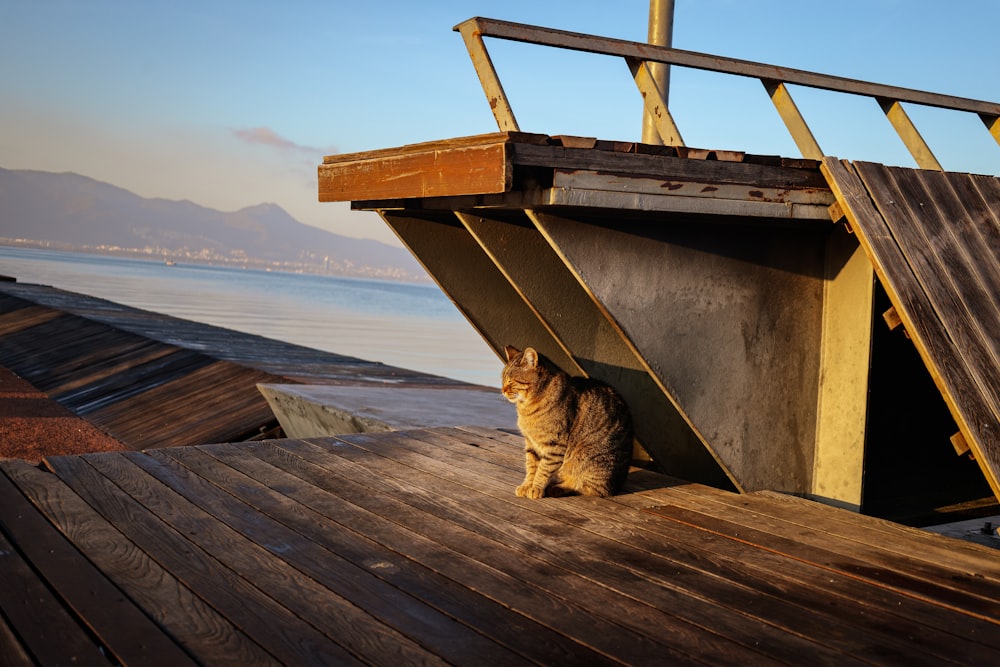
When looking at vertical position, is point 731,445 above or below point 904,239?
below

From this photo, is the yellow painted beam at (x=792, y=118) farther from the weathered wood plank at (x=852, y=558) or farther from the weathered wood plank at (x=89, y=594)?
the weathered wood plank at (x=89, y=594)

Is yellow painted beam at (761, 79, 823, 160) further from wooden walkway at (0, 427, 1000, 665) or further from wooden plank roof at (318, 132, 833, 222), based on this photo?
wooden walkway at (0, 427, 1000, 665)

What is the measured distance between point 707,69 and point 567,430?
2.01 m

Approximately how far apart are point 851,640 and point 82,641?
2.28 metres

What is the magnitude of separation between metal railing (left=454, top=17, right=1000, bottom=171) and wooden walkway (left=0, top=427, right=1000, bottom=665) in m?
1.86

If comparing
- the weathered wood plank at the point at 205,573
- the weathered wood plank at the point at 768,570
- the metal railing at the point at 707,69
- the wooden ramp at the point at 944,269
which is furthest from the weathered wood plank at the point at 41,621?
the wooden ramp at the point at 944,269

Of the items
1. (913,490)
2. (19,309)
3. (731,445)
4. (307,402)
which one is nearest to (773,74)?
(731,445)

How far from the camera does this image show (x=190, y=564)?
10.6 feet

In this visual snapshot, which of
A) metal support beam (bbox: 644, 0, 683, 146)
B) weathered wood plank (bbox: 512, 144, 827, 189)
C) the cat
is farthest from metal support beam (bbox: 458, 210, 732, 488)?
metal support beam (bbox: 644, 0, 683, 146)

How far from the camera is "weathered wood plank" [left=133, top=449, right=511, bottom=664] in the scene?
2590 millimetres

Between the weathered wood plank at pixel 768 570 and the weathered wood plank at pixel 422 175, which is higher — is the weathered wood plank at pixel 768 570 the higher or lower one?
the lower one

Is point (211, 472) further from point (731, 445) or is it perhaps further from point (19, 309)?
point (19, 309)

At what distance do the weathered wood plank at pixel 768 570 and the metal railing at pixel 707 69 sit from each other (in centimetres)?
184

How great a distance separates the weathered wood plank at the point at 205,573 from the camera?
2.58 metres
